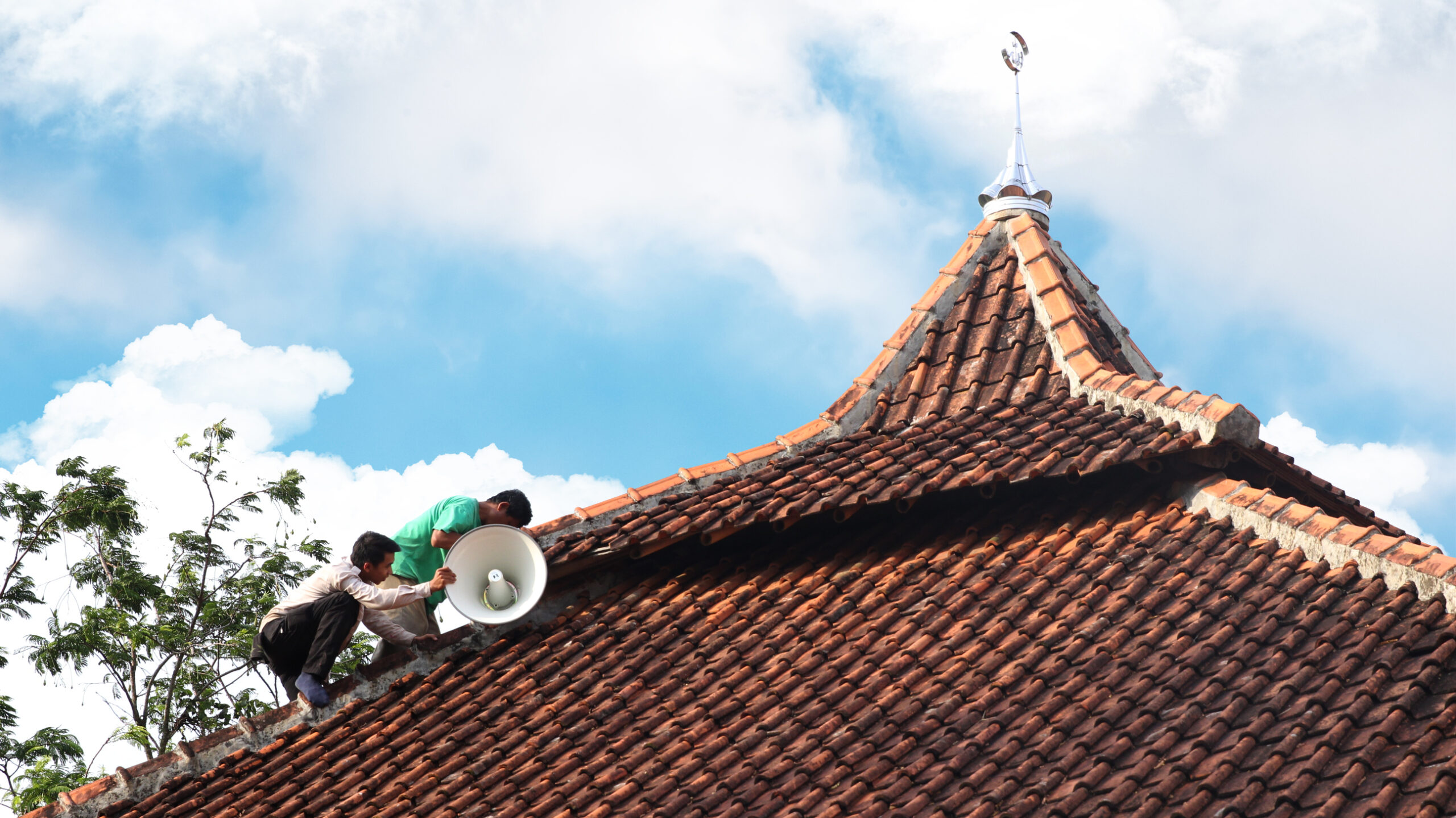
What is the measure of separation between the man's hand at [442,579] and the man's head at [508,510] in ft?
2.35

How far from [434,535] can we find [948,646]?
3.51 m

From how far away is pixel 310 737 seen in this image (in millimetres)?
7965

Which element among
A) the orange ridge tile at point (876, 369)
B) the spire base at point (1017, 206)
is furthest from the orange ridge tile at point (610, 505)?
the spire base at point (1017, 206)

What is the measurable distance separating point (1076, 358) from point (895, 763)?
3.76m

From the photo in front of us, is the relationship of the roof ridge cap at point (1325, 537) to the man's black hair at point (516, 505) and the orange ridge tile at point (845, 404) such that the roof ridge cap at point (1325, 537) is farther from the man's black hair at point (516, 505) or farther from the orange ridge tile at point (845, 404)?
the man's black hair at point (516, 505)

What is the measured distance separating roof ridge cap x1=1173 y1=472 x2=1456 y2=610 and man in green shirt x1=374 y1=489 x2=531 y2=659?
163 inches

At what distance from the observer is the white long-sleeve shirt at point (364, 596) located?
820cm

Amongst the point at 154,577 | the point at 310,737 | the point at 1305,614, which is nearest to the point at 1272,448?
the point at 1305,614

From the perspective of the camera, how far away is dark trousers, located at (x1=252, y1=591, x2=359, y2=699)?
820 centimetres

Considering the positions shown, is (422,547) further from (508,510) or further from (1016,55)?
(1016,55)

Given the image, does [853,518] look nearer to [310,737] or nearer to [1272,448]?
[1272,448]

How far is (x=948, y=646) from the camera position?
6930 mm

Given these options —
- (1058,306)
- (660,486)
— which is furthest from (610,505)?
(1058,306)

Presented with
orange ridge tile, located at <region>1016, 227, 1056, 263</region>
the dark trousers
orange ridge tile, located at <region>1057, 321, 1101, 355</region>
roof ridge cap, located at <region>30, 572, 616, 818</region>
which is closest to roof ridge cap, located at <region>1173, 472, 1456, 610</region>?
orange ridge tile, located at <region>1057, 321, 1101, 355</region>
